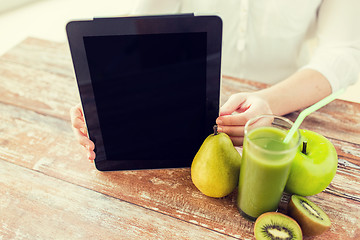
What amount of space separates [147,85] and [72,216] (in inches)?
11.7

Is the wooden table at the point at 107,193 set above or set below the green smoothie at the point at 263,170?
below

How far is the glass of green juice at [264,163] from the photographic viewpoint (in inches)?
19.9

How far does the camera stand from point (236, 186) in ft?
2.02

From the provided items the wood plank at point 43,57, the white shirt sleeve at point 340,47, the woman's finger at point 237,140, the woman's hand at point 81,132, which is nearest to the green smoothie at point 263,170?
the woman's finger at point 237,140

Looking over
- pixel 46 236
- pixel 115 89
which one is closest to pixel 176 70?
pixel 115 89

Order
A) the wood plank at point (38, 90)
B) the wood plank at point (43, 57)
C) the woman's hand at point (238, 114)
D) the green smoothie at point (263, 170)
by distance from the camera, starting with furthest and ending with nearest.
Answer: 1. the wood plank at point (43, 57)
2. the wood plank at point (38, 90)
3. the woman's hand at point (238, 114)
4. the green smoothie at point (263, 170)

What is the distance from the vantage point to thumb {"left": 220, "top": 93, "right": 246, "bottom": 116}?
26.2 inches

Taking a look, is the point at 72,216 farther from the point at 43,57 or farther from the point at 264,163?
the point at 43,57

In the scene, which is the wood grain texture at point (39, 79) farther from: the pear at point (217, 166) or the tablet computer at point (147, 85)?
the pear at point (217, 166)

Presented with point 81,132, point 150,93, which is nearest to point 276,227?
point 150,93

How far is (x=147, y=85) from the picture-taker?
585mm

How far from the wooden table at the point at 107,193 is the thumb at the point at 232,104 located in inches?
6.3

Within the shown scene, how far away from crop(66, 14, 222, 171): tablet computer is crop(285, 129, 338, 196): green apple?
18cm

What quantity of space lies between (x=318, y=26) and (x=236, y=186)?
0.69m
